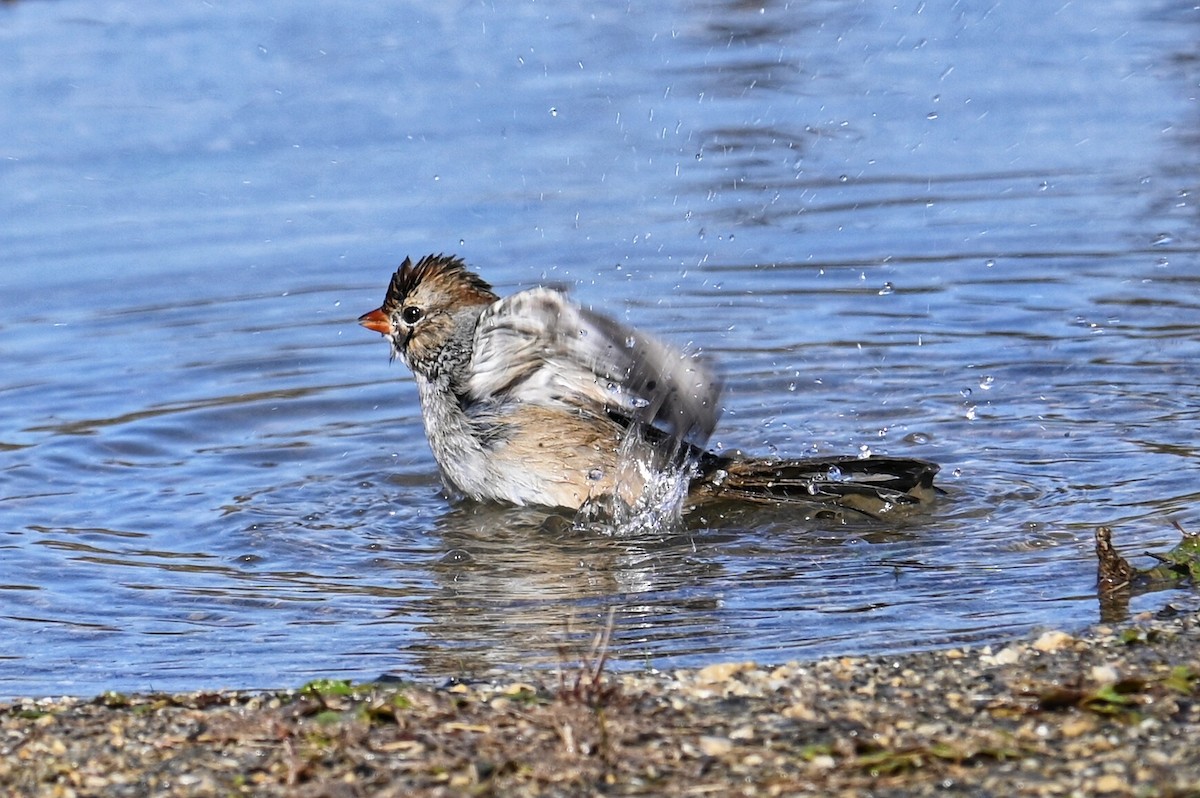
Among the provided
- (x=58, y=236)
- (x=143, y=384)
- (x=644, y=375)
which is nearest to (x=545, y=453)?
(x=644, y=375)

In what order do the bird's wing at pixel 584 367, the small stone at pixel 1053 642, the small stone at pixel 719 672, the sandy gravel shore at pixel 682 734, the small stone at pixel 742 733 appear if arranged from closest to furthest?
the sandy gravel shore at pixel 682 734 → the small stone at pixel 742 733 → the small stone at pixel 719 672 → the small stone at pixel 1053 642 → the bird's wing at pixel 584 367

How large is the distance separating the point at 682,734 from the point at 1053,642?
4.34 ft

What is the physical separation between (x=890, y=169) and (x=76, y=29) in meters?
6.87

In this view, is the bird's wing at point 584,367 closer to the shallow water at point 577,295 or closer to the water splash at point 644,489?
the water splash at point 644,489

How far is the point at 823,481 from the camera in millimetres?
8047

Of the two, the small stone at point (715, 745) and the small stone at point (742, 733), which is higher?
the small stone at point (715, 745)

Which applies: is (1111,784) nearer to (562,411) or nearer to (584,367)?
(584,367)

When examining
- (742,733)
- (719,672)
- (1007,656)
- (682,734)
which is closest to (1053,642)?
(1007,656)

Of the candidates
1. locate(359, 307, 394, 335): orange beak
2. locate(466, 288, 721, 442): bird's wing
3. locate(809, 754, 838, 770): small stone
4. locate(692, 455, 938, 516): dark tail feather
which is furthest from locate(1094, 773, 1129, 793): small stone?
locate(359, 307, 394, 335): orange beak

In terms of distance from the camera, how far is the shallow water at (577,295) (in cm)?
692

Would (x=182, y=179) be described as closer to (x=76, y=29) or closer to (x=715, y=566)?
(x=76, y=29)

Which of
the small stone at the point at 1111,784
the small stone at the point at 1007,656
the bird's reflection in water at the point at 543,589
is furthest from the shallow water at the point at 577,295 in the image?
the small stone at the point at 1111,784

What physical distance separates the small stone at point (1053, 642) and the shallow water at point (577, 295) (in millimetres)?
590

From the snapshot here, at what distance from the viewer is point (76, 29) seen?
50.7ft
